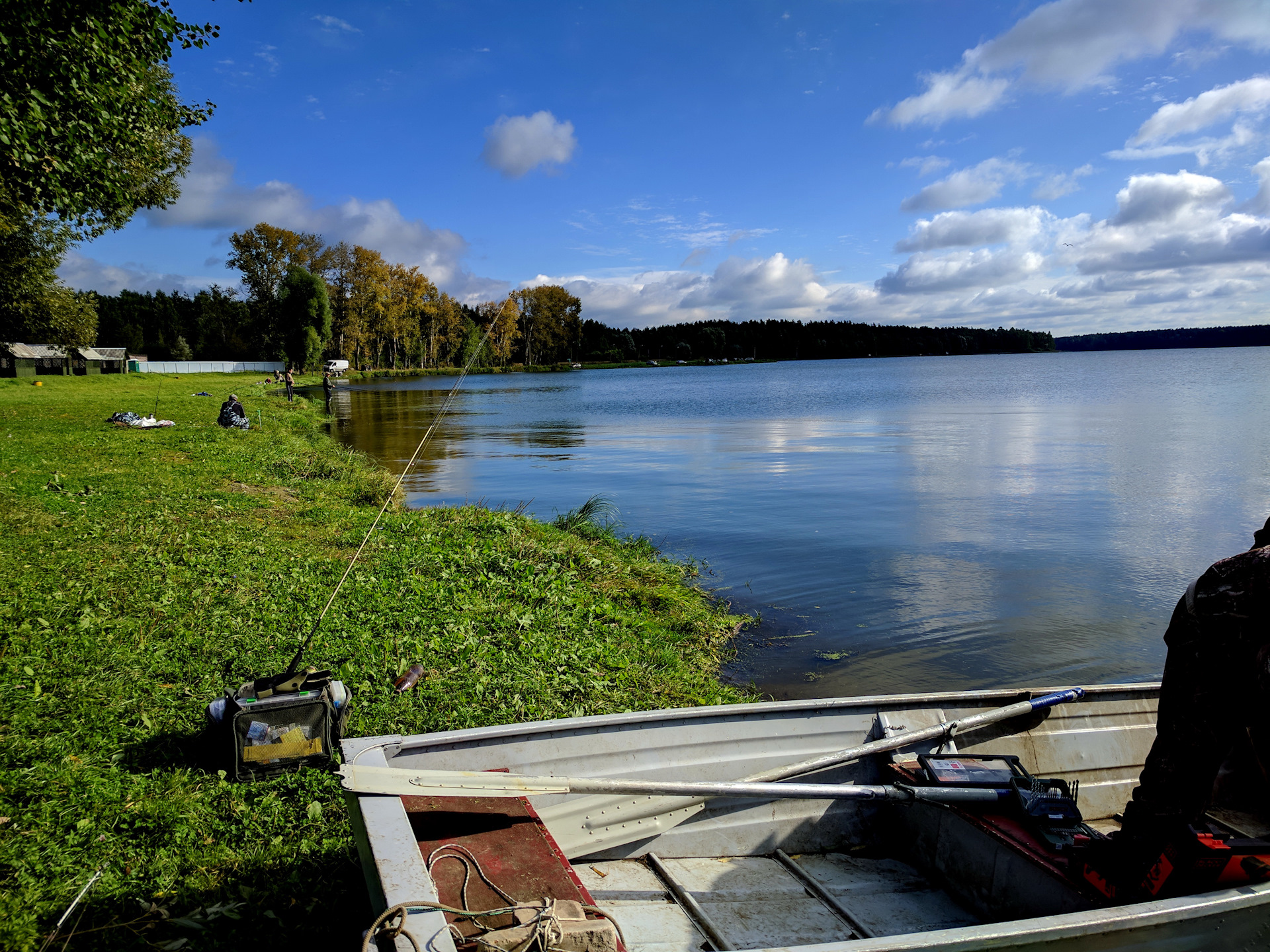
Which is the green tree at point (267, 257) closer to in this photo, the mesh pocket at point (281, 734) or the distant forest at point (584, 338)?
the distant forest at point (584, 338)

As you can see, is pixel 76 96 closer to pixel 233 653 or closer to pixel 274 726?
pixel 233 653

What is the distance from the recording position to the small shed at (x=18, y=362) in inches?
2734

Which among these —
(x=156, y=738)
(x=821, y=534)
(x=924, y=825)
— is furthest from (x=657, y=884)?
(x=821, y=534)

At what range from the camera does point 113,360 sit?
9219 cm

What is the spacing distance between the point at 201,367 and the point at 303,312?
73.3 feet

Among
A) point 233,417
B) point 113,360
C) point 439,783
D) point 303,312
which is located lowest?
point 439,783

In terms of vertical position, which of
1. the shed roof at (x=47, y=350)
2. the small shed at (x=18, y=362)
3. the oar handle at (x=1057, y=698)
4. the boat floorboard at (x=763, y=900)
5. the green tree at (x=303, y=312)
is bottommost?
the boat floorboard at (x=763, y=900)

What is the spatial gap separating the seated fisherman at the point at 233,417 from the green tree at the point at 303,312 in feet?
174

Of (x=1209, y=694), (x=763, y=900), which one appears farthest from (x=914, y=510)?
(x=1209, y=694)

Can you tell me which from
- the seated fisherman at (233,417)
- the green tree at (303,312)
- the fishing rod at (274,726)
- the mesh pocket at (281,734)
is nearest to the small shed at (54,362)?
the green tree at (303,312)

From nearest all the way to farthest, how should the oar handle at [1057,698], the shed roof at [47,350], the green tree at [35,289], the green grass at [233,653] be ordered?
the green grass at [233,653] → the oar handle at [1057,698] → the green tree at [35,289] → the shed roof at [47,350]

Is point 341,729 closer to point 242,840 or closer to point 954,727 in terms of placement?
point 242,840

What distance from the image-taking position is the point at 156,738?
483 centimetres

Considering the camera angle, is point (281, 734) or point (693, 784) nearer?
point (693, 784)
